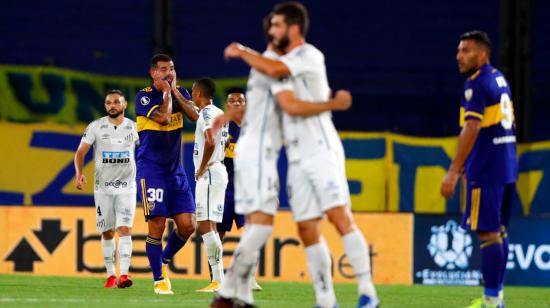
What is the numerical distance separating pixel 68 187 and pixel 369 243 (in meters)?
4.16

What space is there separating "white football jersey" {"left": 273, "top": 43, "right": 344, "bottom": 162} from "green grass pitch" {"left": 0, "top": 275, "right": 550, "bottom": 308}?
238cm

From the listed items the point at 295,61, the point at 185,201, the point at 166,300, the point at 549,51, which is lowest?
the point at 166,300

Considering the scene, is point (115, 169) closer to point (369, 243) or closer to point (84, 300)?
point (84, 300)

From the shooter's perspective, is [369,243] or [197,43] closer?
[369,243]

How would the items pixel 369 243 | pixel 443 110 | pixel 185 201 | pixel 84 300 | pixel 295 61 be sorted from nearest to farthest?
pixel 295 61, pixel 84 300, pixel 185 201, pixel 369 243, pixel 443 110

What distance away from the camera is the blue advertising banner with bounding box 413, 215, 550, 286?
15.0 metres

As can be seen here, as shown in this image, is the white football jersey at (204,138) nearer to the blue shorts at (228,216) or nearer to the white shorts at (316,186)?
the blue shorts at (228,216)

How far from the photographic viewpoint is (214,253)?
Answer: 37.1ft

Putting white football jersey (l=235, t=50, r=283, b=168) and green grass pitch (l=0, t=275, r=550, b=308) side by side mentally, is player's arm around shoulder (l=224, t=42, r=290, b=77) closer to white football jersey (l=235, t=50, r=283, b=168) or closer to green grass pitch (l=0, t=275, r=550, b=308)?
white football jersey (l=235, t=50, r=283, b=168)

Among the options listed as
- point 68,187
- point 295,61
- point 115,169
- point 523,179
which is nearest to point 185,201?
point 115,169

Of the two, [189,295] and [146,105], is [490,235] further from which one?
[146,105]

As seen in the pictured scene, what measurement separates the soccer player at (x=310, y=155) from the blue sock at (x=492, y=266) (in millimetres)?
1214

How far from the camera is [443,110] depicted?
70.8 ft

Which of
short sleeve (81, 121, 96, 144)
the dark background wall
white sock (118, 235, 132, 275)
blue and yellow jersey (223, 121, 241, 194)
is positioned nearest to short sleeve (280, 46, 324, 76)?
blue and yellow jersey (223, 121, 241, 194)
